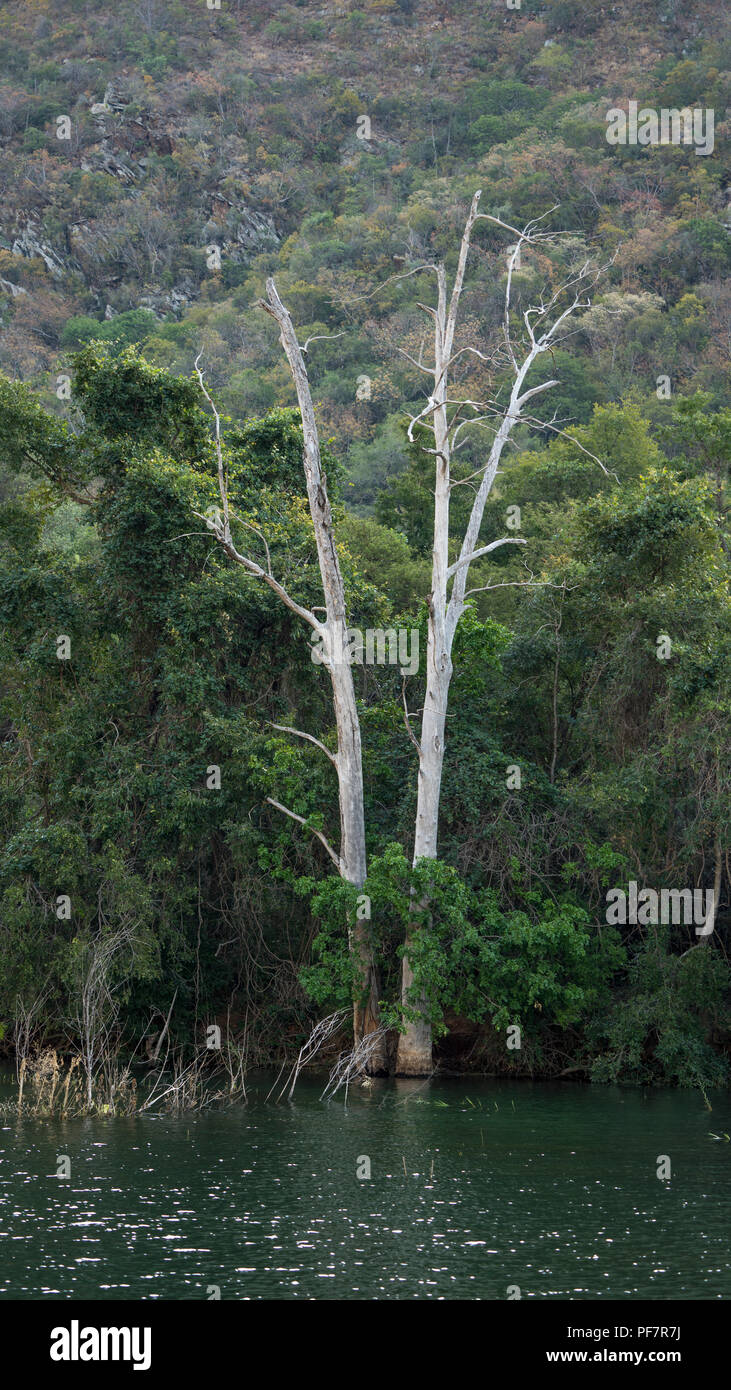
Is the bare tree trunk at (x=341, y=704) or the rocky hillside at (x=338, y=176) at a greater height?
the rocky hillside at (x=338, y=176)

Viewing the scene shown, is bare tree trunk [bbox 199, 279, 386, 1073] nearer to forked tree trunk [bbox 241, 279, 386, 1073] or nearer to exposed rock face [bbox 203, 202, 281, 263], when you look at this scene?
forked tree trunk [bbox 241, 279, 386, 1073]

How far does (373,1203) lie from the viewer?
12750 millimetres

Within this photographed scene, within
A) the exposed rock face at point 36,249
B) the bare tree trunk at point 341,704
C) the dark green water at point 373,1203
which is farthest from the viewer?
the exposed rock face at point 36,249

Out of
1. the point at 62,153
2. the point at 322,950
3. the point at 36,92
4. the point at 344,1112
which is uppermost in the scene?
the point at 36,92

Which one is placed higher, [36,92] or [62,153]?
[36,92]

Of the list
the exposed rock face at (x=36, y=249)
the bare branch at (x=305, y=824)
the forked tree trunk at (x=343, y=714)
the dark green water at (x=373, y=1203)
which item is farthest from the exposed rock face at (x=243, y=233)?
the dark green water at (x=373, y=1203)

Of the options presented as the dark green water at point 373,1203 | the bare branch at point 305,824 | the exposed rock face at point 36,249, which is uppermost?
the exposed rock face at point 36,249

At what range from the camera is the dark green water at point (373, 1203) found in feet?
33.9

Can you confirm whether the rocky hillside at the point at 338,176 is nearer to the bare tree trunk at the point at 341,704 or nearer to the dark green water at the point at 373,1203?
the bare tree trunk at the point at 341,704

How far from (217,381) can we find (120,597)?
45.1 m

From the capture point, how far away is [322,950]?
2030 centimetres
